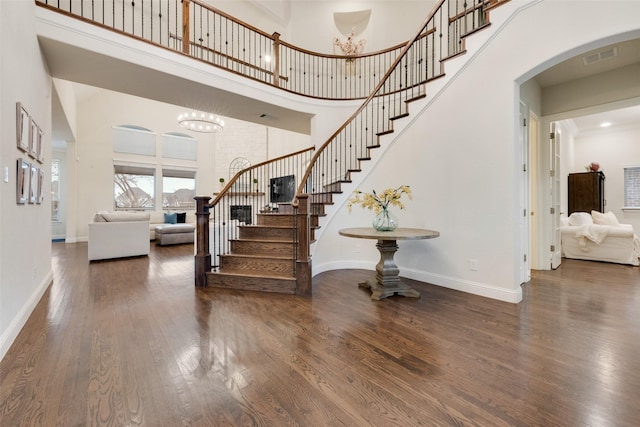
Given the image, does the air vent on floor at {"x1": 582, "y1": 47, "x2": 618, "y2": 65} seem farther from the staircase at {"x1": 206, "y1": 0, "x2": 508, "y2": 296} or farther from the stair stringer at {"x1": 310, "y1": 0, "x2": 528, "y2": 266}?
the staircase at {"x1": 206, "y1": 0, "x2": 508, "y2": 296}

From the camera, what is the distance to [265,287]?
3.33 m

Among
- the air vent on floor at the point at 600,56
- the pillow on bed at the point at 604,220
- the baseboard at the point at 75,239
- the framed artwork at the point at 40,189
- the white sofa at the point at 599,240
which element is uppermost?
the air vent on floor at the point at 600,56

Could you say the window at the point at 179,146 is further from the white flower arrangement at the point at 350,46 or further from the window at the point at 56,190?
Result: the white flower arrangement at the point at 350,46

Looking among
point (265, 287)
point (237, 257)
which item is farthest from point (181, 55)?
point (265, 287)

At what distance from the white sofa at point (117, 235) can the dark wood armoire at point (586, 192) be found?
33.2 feet

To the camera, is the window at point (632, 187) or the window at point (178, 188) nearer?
the window at point (632, 187)

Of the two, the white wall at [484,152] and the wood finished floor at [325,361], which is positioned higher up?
the white wall at [484,152]

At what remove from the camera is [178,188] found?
9.47m

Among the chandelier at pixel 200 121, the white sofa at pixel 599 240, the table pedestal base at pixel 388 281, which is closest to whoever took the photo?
the table pedestal base at pixel 388 281

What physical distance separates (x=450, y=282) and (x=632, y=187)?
755cm

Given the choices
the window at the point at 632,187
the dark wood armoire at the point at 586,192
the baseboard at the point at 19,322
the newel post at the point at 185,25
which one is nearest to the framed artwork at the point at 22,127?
the baseboard at the point at 19,322

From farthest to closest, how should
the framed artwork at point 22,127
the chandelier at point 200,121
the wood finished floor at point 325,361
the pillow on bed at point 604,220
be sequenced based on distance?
the chandelier at point 200,121
the pillow on bed at point 604,220
the framed artwork at point 22,127
the wood finished floor at point 325,361

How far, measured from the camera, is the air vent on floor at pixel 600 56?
310 cm

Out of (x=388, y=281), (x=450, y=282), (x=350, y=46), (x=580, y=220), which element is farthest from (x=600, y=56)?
(x=350, y=46)
